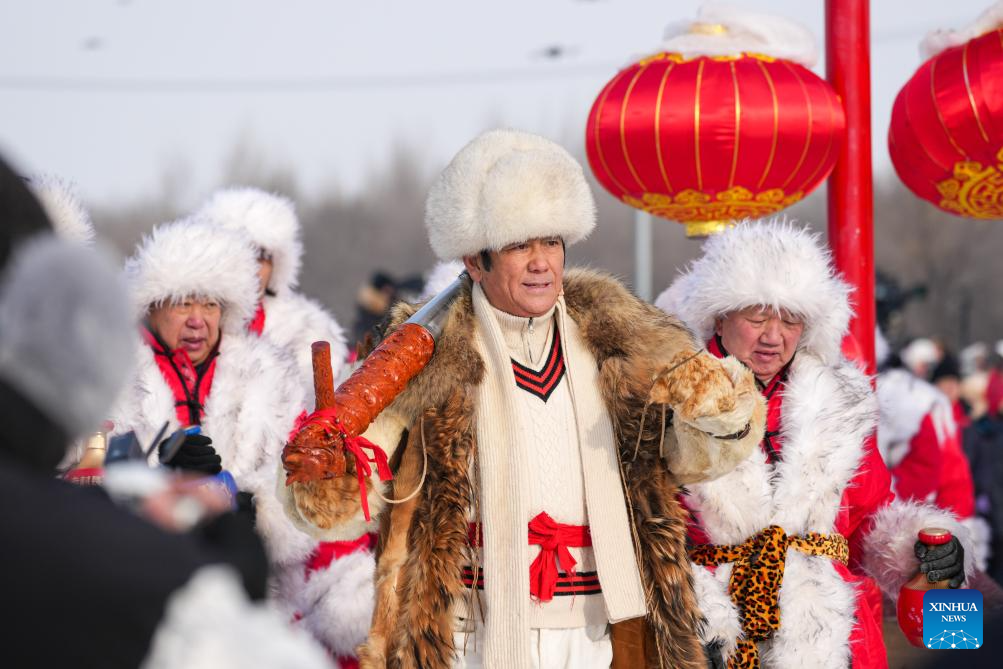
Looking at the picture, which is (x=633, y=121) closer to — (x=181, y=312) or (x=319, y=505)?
(x=181, y=312)

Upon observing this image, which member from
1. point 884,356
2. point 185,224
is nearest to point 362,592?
point 185,224

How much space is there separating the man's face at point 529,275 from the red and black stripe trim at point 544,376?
130 millimetres

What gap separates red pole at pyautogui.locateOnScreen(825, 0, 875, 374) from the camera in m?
5.19

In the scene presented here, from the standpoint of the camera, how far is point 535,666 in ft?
10.2

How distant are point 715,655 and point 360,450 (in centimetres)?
128

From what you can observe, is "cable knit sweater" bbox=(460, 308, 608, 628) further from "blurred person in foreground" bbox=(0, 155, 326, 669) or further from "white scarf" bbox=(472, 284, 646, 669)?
"blurred person in foreground" bbox=(0, 155, 326, 669)

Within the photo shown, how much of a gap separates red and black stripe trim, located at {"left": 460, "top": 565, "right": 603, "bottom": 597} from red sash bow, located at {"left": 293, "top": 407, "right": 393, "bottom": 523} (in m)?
0.30

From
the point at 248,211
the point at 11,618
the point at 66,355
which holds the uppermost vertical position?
the point at 248,211

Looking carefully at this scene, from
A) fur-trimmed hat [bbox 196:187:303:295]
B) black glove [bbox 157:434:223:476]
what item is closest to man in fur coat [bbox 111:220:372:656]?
black glove [bbox 157:434:223:476]

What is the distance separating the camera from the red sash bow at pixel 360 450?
284cm

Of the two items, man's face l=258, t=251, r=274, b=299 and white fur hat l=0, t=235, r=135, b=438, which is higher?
man's face l=258, t=251, r=274, b=299

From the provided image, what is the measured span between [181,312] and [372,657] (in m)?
1.94

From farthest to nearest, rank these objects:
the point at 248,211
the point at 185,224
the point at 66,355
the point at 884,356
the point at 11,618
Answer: the point at 884,356, the point at 248,211, the point at 185,224, the point at 66,355, the point at 11,618

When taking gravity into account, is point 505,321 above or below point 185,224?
below
